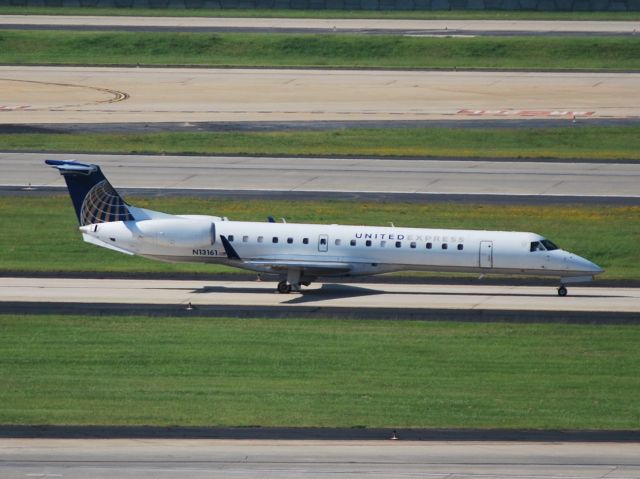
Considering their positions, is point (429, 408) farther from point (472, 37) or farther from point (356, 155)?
point (472, 37)

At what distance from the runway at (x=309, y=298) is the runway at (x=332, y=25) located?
63.9 meters

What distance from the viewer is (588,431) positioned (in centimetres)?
3366

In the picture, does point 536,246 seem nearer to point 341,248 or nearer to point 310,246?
point 341,248

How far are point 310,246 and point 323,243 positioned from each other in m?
0.51

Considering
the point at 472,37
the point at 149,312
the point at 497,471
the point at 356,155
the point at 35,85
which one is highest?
the point at 472,37

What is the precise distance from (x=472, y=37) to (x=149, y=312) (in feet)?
227

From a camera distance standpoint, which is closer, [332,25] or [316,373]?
[316,373]

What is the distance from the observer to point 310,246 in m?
51.2

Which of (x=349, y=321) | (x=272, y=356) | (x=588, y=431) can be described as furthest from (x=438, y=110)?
(x=588, y=431)

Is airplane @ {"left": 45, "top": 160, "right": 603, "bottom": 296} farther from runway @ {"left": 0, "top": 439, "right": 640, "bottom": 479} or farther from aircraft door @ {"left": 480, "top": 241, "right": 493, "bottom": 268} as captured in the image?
runway @ {"left": 0, "top": 439, "right": 640, "bottom": 479}

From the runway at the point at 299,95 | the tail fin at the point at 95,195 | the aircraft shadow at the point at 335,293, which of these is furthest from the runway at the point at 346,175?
the tail fin at the point at 95,195

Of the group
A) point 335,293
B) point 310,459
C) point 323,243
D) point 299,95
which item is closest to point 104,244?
point 323,243

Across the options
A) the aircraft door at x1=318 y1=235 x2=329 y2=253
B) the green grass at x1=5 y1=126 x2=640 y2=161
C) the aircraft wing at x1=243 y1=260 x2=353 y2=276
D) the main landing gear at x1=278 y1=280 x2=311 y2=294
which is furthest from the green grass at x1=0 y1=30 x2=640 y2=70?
the main landing gear at x1=278 y1=280 x2=311 y2=294

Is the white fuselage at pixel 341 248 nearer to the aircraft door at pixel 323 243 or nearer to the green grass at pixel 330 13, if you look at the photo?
the aircraft door at pixel 323 243
